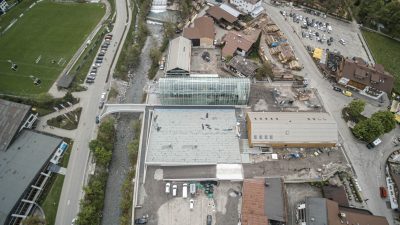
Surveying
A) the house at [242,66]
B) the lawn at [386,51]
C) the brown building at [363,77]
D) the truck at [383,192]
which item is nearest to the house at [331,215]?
the truck at [383,192]

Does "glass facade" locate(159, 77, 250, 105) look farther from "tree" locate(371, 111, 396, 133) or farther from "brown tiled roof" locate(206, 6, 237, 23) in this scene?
"brown tiled roof" locate(206, 6, 237, 23)

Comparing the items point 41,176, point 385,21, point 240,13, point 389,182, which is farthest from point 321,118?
point 41,176

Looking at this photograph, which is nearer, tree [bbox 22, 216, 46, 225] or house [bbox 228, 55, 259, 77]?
tree [bbox 22, 216, 46, 225]

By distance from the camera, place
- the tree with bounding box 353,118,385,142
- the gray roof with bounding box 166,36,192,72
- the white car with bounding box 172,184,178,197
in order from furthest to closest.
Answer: the gray roof with bounding box 166,36,192,72
the tree with bounding box 353,118,385,142
the white car with bounding box 172,184,178,197

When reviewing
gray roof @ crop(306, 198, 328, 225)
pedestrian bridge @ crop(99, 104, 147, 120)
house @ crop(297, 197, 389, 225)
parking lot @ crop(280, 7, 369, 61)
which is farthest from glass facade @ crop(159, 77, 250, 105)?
parking lot @ crop(280, 7, 369, 61)

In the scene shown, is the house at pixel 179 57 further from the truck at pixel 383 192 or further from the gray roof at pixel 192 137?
the truck at pixel 383 192

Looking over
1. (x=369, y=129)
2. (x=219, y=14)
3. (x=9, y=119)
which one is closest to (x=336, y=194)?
(x=369, y=129)
